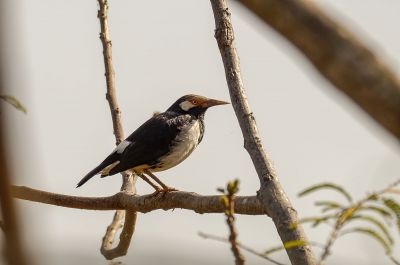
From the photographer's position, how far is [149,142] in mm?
8602

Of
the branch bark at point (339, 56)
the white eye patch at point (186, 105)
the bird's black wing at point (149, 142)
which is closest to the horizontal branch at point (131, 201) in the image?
the bird's black wing at point (149, 142)

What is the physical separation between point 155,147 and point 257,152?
11.4ft

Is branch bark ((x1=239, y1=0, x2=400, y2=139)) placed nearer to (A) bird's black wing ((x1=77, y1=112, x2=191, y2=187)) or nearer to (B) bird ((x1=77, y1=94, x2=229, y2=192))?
(B) bird ((x1=77, y1=94, x2=229, y2=192))

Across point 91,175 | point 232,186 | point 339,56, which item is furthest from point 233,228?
point 91,175

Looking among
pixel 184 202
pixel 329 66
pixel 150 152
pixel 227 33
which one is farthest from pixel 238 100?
pixel 329 66

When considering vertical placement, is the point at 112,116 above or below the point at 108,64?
below

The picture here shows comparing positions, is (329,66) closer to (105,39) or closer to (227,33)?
(227,33)

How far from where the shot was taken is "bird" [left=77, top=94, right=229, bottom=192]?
8273 mm

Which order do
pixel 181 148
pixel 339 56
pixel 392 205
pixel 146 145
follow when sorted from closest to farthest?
1. pixel 339 56
2. pixel 392 205
3. pixel 146 145
4. pixel 181 148

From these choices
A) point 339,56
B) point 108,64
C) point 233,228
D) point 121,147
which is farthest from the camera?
point 121,147

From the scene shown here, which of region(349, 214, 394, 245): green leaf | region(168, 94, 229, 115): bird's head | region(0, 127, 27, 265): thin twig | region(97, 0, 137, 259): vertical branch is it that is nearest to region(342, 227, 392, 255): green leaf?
region(349, 214, 394, 245): green leaf

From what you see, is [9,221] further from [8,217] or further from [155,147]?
[155,147]

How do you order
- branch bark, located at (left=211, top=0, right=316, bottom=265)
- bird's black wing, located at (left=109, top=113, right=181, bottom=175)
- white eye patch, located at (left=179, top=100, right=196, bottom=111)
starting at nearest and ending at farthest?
1. branch bark, located at (left=211, top=0, right=316, bottom=265)
2. bird's black wing, located at (left=109, top=113, right=181, bottom=175)
3. white eye patch, located at (left=179, top=100, right=196, bottom=111)

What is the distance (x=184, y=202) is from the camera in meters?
5.86
